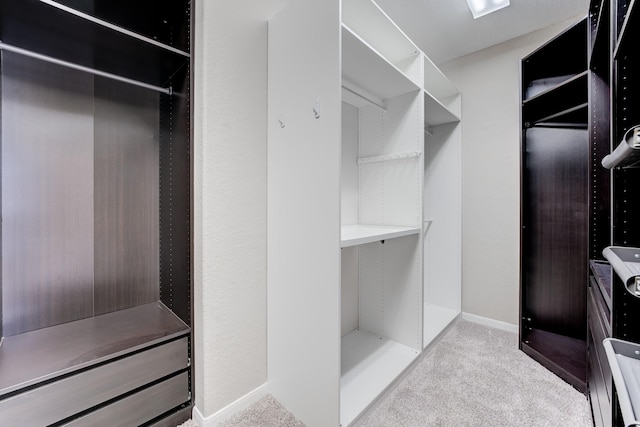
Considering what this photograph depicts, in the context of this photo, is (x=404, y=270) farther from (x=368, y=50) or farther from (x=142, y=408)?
(x=142, y=408)

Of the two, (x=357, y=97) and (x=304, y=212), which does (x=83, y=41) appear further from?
(x=357, y=97)

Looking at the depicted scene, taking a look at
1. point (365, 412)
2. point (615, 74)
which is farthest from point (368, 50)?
point (365, 412)

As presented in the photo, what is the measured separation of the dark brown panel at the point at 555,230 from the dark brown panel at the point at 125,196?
271 cm

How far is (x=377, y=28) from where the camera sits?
72.3 inches

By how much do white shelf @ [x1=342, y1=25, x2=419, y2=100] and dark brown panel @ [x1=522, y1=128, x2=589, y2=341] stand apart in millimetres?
1165

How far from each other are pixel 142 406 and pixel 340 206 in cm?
132

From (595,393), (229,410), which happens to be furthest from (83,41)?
(595,393)

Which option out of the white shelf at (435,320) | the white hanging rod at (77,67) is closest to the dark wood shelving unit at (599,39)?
the white shelf at (435,320)

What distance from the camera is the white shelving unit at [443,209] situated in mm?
2775

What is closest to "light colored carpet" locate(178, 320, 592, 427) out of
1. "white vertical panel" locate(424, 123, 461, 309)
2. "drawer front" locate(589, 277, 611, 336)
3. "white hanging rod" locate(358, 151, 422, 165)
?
"drawer front" locate(589, 277, 611, 336)

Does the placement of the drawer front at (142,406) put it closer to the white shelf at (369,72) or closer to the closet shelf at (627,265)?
the closet shelf at (627,265)

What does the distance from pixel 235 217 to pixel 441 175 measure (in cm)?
221

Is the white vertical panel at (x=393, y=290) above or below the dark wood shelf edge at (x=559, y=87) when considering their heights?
below

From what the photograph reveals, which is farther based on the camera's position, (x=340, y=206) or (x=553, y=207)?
(x=553, y=207)
